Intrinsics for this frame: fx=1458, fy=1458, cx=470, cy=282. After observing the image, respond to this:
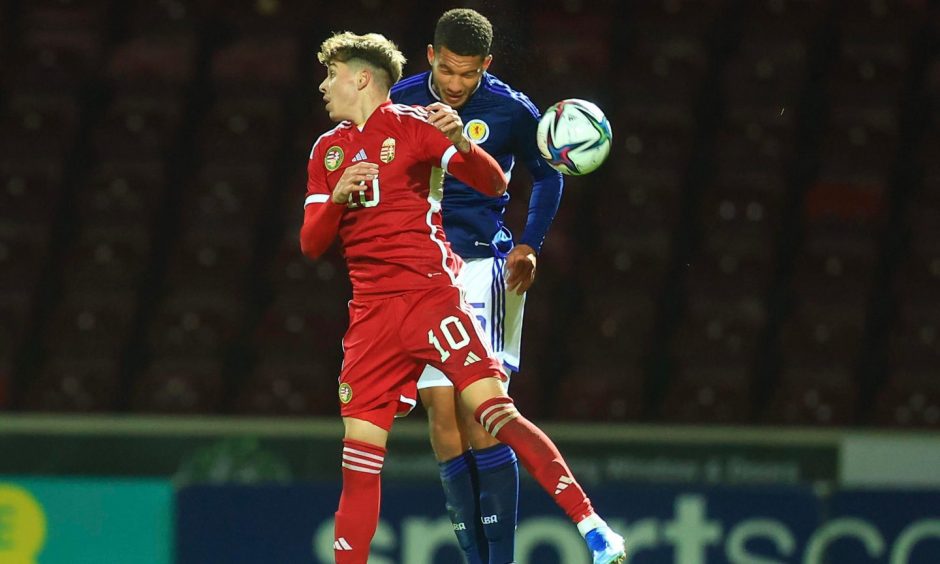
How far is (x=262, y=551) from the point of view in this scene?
489 cm

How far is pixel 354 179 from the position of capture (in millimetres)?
3553

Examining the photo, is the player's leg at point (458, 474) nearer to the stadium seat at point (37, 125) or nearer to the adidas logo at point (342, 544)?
the adidas logo at point (342, 544)

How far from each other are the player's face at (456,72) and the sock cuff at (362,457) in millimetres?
1021

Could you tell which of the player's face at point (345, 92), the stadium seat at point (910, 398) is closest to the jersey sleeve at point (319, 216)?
the player's face at point (345, 92)

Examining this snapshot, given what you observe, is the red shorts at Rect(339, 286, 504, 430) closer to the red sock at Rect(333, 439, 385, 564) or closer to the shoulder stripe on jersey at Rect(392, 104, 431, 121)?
the red sock at Rect(333, 439, 385, 564)

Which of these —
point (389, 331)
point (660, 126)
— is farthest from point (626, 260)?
point (389, 331)

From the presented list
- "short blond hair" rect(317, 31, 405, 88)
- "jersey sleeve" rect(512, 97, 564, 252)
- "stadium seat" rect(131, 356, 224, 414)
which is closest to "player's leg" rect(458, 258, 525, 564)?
"jersey sleeve" rect(512, 97, 564, 252)

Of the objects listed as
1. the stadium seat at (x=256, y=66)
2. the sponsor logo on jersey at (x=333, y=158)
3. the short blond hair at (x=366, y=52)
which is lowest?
the sponsor logo on jersey at (x=333, y=158)

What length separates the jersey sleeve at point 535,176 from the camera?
4.18 m

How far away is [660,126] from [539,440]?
3.64 metres

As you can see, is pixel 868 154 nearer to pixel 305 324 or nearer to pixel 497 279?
pixel 305 324

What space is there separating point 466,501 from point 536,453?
0.53 meters

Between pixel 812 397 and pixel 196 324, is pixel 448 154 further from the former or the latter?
pixel 812 397

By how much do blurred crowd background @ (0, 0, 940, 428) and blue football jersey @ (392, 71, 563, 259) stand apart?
2.06 m
